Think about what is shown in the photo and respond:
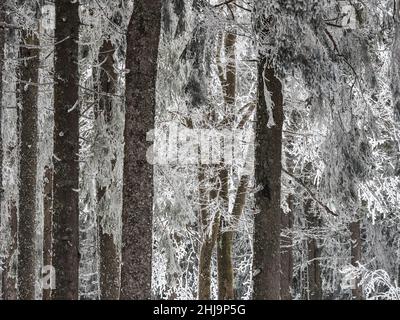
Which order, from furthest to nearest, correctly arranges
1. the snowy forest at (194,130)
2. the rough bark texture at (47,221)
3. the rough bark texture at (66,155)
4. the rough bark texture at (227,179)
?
the rough bark texture at (47,221)
the rough bark texture at (227,179)
the rough bark texture at (66,155)
the snowy forest at (194,130)

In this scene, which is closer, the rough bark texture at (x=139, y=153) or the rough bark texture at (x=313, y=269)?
the rough bark texture at (x=139, y=153)

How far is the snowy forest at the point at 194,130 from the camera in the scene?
7.95 m

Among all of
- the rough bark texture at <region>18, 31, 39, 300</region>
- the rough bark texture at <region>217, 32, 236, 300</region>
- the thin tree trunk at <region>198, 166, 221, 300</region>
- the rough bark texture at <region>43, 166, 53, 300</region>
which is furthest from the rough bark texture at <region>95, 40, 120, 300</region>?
the rough bark texture at <region>43, 166, 53, 300</region>

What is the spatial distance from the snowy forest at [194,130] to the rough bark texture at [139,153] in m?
0.02

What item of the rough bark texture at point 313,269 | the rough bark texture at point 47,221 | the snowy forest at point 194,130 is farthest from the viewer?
the rough bark texture at point 313,269

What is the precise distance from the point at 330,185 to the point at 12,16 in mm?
7637

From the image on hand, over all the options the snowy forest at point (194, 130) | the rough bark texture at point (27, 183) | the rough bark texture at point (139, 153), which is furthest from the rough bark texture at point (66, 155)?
the rough bark texture at point (27, 183)

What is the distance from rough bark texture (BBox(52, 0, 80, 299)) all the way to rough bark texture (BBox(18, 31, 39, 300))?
3.76 meters

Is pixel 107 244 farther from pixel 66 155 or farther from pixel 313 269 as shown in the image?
pixel 313 269

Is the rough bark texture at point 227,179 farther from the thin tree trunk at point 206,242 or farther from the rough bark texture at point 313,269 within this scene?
the rough bark texture at point 313,269

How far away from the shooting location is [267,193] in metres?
8.67

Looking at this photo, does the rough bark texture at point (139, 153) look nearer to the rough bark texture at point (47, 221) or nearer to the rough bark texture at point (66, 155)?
the rough bark texture at point (66, 155)
